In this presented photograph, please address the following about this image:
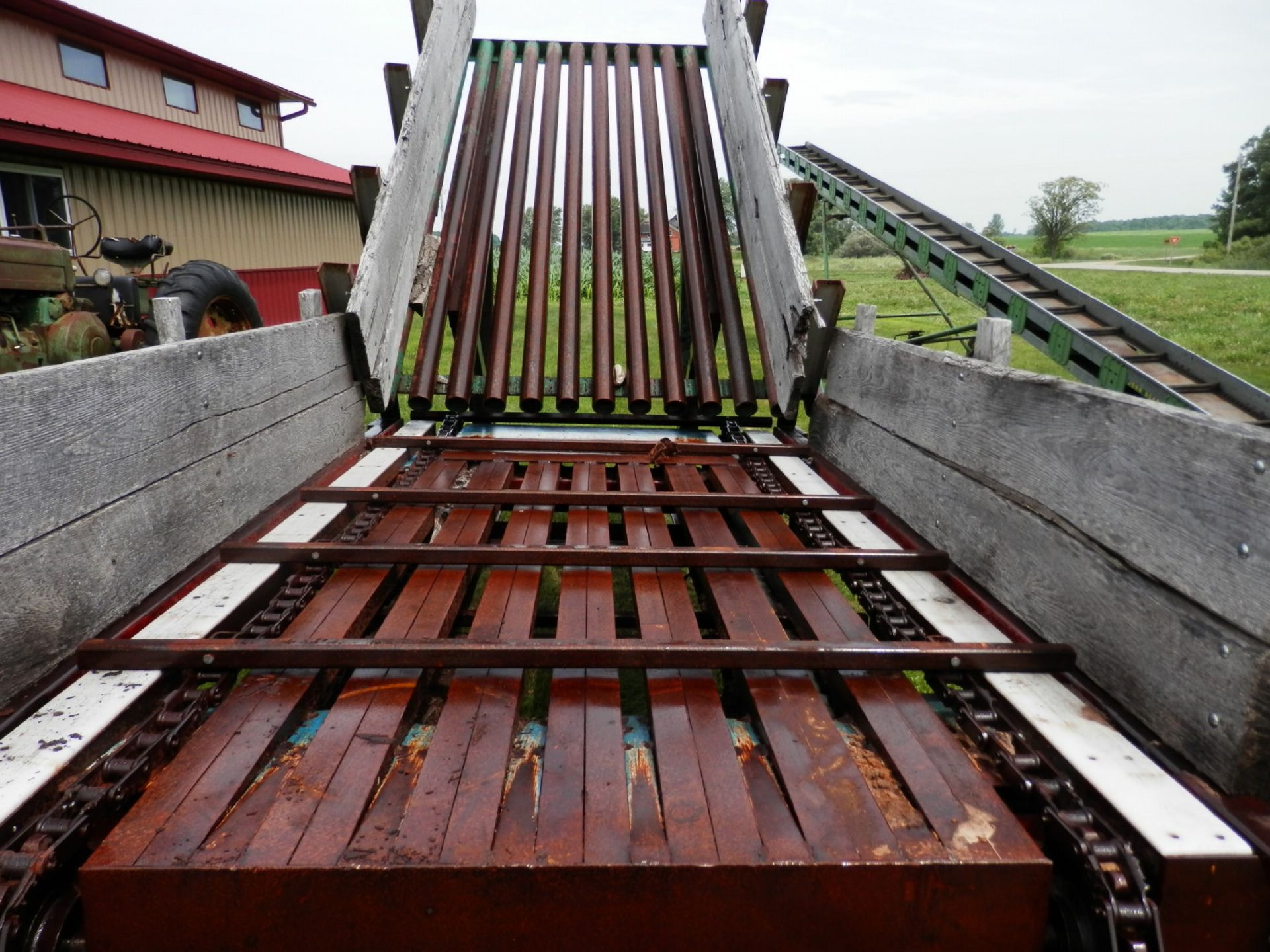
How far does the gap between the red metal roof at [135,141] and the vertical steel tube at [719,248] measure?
7782 mm

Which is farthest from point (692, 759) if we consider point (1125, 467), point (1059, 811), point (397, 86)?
point (397, 86)

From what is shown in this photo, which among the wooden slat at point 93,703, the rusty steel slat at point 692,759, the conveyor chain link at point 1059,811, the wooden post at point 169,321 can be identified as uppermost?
the wooden post at point 169,321

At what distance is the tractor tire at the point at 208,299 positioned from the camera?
650cm

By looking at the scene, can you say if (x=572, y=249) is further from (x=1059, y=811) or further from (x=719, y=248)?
(x=1059, y=811)

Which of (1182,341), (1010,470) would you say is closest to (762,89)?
(1010,470)

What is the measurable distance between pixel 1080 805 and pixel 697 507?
1.68 m

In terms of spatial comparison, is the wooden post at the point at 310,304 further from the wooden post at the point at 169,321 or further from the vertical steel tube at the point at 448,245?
the wooden post at the point at 169,321

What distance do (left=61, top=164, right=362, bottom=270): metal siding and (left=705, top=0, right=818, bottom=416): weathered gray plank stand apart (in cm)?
913

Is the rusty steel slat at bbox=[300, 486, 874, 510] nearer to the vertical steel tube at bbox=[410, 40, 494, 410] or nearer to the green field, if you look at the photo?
the vertical steel tube at bbox=[410, 40, 494, 410]

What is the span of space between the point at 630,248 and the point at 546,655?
3587mm

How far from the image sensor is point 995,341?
2525 millimetres

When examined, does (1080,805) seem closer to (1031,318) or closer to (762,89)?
(762,89)

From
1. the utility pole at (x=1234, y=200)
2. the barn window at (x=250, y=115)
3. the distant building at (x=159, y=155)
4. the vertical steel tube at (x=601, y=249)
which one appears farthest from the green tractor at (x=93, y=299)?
the utility pole at (x=1234, y=200)

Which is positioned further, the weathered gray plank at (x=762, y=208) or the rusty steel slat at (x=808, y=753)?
the weathered gray plank at (x=762, y=208)
